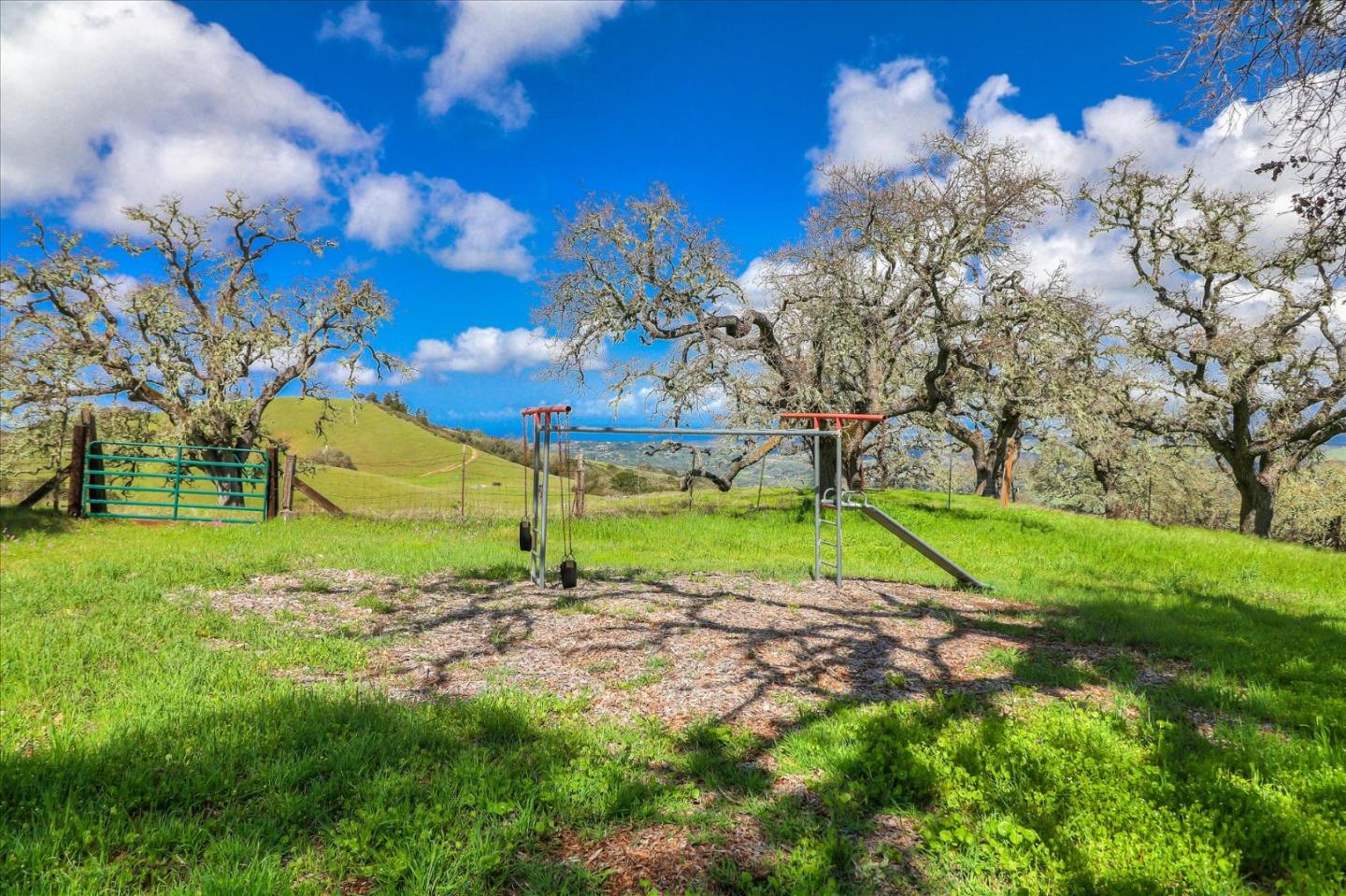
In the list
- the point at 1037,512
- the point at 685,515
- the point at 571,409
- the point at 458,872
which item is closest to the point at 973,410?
the point at 1037,512

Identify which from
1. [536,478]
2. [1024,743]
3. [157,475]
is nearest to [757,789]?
[1024,743]

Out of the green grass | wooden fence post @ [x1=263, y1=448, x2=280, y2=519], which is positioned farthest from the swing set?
wooden fence post @ [x1=263, y1=448, x2=280, y2=519]

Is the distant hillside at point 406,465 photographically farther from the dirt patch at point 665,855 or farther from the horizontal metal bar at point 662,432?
the dirt patch at point 665,855

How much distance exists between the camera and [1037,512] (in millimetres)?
17281

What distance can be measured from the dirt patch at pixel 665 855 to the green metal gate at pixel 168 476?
51.5ft

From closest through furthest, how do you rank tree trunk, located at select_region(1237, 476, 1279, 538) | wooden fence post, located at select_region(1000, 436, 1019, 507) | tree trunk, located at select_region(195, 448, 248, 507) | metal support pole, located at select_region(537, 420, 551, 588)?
metal support pole, located at select_region(537, 420, 551, 588) < tree trunk, located at select_region(195, 448, 248, 507) < wooden fence post, located at select_region(1000, 436, 1019, 507) < tree trunk, located at select_region(1237, 476, 1279, 538)

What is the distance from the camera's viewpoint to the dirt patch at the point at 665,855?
120 inches

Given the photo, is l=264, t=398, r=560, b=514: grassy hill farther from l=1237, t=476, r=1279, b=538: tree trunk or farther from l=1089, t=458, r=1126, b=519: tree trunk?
l=1237, t=476, r=1279, b=538: tree trunk

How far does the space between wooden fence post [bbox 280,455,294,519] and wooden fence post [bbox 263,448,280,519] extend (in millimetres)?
235

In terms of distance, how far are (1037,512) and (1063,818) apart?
15.6 metres

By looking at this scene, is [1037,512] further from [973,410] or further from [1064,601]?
[1064,601]

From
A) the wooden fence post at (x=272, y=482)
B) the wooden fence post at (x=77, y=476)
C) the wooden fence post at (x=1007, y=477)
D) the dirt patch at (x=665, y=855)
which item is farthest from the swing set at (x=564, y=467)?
the wooden fence post at (x=77, y=476)

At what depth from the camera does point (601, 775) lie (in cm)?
388

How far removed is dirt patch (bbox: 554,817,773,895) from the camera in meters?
3.05
